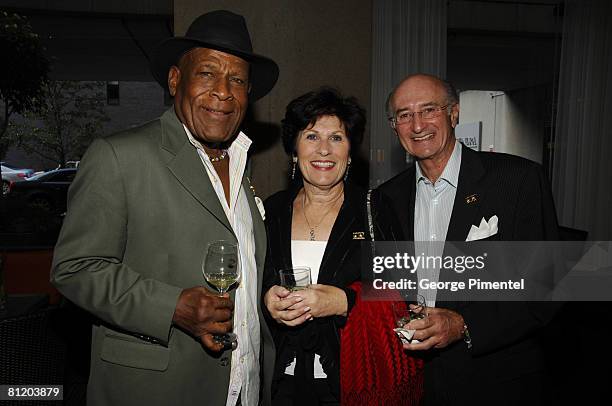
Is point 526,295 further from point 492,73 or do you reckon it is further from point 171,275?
point 492,73

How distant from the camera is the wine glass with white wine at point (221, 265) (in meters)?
1.61

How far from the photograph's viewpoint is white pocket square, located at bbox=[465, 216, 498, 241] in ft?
6.64

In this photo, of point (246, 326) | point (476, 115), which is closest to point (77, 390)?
point (246, 326)

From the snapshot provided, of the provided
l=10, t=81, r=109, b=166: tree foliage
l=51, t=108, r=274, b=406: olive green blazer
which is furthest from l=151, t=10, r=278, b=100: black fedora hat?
l=10, t=81, r=109, b=166: tree foliage

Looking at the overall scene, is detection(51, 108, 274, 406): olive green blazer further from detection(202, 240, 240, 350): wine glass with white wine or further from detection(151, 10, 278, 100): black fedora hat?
detection(151, 10, 278, 100): black fedora hat

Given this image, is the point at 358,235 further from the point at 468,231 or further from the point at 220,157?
the point at 220,157

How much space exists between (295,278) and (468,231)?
0.81m

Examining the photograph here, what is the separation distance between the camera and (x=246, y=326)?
1.89 meters

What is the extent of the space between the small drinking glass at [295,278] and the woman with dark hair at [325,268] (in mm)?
25

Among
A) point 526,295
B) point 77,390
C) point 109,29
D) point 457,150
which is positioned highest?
point 109,29

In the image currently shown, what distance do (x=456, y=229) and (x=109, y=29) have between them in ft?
22.1

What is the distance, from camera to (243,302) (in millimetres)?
1888

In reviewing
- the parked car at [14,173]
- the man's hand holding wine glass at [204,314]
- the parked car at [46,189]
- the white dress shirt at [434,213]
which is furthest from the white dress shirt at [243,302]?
the parked car at [14,173]

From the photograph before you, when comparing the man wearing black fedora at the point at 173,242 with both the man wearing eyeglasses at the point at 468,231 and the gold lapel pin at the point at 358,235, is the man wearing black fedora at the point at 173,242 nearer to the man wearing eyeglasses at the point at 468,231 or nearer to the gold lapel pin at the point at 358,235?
the gold lapel pin at the point at 358,235
